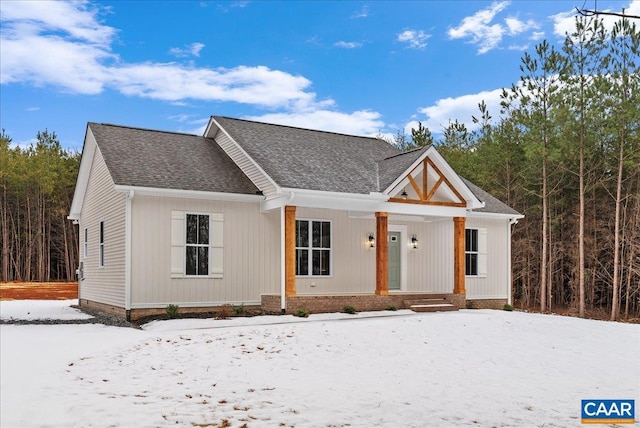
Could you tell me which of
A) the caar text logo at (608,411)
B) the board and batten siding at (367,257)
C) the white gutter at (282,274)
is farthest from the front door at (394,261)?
the caar text logo at (608,411)

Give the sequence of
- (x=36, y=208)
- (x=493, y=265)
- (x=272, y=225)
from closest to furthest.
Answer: (x=272, y=225) < (x=493, y=265) < (x=36, y=208)

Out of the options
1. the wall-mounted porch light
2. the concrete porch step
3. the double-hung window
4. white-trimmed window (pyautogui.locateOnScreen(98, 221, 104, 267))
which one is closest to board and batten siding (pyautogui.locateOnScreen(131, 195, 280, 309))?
the double-hung window

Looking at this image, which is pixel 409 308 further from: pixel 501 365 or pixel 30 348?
pixel 30 348

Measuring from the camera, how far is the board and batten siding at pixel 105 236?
1576cm

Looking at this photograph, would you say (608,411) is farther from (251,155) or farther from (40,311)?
(40,311)

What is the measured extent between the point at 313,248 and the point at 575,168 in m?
15.1

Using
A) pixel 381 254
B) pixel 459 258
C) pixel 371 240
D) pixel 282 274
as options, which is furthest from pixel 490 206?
pixel 282 274

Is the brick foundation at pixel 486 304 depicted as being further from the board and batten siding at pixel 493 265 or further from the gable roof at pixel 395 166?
the gable roof at pixel 395 166

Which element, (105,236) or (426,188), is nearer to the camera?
(105,236)

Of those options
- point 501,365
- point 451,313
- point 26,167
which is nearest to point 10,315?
point 451,313

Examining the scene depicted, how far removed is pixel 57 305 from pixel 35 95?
16.8m

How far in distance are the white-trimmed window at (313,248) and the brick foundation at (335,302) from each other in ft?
5.02

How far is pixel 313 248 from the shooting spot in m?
17.4

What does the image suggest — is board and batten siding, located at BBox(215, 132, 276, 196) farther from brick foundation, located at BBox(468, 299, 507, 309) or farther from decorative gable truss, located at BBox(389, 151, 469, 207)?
brick foundation, located at BBox(468, 299, 507, 309)
